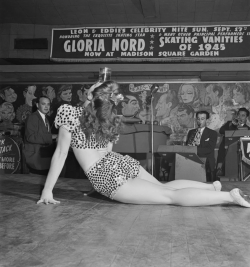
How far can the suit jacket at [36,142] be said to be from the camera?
430 centimetres

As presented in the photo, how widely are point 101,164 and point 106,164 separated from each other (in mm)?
31

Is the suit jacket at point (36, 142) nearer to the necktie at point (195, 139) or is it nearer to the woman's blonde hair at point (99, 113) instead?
the necktie at point (195, 139)

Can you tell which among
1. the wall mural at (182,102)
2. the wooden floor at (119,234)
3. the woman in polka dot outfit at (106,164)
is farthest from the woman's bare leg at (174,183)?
the wall mural at (182,102)

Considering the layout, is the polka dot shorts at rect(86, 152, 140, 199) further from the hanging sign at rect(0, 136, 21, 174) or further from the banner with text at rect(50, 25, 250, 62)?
the hanging sign at rect(0, 136, 21, 174)

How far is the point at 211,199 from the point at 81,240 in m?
0.92

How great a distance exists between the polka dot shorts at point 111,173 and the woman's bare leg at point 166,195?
4cm

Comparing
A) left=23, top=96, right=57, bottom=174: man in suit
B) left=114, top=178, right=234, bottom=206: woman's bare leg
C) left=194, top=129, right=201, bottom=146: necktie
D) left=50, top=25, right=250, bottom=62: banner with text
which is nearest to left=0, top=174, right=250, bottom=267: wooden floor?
left=114, top=178, right=234, bottom=206: woman's bare leg

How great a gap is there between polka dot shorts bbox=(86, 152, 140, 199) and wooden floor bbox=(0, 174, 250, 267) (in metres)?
0.12

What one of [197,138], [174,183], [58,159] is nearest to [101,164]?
[58,159]

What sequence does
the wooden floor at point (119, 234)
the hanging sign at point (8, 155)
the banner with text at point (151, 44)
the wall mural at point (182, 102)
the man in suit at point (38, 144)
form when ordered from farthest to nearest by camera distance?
1. the wall mural at point (182, 102)
2. the hanging sign at point (8, 155)
3. the man in suit at point (38, 144)
4. the banner with text at point (151, 44)
5. the wooden floor at point (119, 234)

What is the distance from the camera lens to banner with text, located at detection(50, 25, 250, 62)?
13.3 feet

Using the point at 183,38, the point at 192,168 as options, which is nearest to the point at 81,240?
the point at 192,168

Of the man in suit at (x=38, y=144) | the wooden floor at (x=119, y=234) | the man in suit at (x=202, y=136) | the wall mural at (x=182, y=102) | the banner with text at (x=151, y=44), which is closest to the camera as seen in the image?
the wooden floor at (x=119, y=234)

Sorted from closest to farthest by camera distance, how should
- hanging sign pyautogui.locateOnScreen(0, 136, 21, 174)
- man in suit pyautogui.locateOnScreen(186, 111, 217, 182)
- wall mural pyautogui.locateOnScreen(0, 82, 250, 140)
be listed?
hanging sign pyautogui.locateOnScreen(0, 136, 21, 174) → man in suit pyautogui.locateOnScreen(186, 111, 217, 182) → wall mural pyautogui.locateOnScreen(0, 82, 250, 140)
